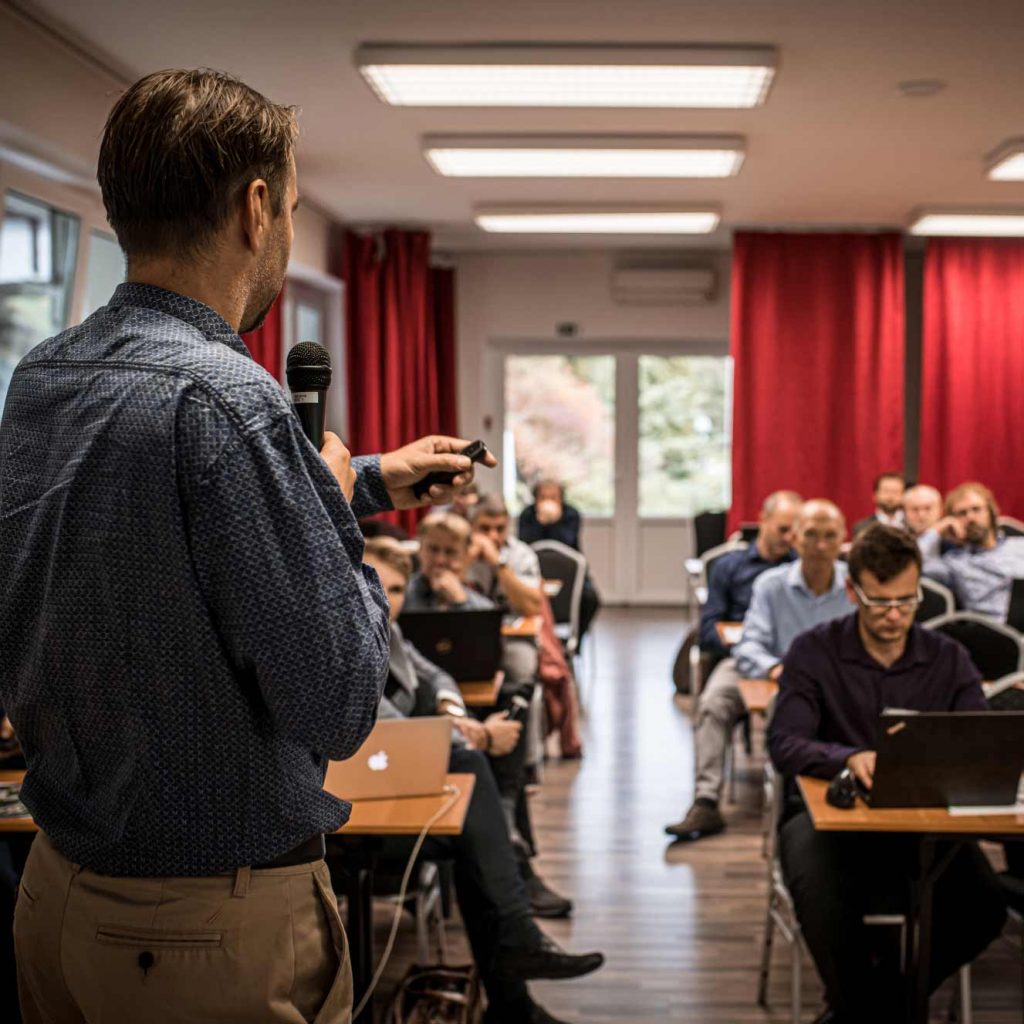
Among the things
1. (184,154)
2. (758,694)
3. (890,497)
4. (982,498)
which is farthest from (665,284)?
(184,154)

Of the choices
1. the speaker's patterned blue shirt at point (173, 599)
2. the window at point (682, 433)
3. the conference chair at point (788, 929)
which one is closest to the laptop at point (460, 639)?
the conference chair at point (788, 929)

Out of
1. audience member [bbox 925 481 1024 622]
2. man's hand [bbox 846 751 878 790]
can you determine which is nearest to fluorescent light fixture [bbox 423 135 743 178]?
audience member [bbox 925 481 1024 622]

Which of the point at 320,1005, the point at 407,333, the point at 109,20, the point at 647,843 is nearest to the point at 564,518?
the point at 407,333

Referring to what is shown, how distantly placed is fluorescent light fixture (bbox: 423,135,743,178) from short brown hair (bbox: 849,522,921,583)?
11.1ft

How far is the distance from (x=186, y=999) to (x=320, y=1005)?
5.8 inches

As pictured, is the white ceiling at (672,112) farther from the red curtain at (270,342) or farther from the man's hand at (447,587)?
the man's hand at (447,587)

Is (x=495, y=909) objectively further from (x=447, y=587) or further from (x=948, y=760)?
(x=447, y=587)

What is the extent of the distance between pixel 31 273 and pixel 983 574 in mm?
4901

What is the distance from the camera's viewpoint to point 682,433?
1131 cm

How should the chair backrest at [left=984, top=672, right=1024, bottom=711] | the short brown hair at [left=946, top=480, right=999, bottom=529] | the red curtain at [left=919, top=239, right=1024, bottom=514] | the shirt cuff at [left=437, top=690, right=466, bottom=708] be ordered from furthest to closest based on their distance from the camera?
the red curtain at [left=919, top=239, right=1024, bottom=514] < the short brown hair at [left=946, top=480, right=999, bottom=529] < the shirt cuff at [left=437, top=690, right=466, bottom=708] < the chair backrest at [left=984, top=672, right=1024, bottom=711]

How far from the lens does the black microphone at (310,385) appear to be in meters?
1.32

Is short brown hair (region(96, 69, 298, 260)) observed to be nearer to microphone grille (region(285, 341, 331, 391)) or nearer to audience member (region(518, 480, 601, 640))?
microphone grille (region(285, 341, 331, 391))

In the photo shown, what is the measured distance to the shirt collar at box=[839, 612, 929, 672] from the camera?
10.7 ft

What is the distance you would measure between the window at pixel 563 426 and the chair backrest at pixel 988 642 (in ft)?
21.5
